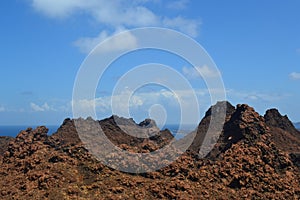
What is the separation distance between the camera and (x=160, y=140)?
3841 centimetres

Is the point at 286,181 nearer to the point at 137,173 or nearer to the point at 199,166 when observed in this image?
the point at 199,166

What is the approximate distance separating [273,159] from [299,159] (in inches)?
163

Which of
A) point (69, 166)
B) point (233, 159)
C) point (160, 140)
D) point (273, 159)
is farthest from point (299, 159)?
point (69, 166)

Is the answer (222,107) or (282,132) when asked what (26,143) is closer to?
(222,107)

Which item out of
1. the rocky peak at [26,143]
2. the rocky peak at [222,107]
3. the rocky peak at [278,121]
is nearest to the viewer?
the rocky peak at [26,143]

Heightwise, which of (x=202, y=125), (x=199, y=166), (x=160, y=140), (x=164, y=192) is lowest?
(x=164, y=192)

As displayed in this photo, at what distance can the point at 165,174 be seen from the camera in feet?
99.0

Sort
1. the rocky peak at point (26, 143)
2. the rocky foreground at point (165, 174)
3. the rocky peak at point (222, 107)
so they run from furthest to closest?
the rocky peak at point (222, 107) < the rocky peak at point (26, 143) < the rocky foreground at point (165, 174)

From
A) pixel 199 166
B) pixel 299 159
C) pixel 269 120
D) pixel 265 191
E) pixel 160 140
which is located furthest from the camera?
pixel 269 120

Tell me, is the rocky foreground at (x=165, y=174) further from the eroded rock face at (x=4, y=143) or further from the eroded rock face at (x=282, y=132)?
the eroded rock face at (x=282, y=132)

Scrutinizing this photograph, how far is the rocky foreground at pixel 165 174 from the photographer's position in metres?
27.2

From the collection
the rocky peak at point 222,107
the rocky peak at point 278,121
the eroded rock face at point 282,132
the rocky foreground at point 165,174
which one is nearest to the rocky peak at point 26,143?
the rocky foreground at point 165,174

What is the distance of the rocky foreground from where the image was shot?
27.2 m

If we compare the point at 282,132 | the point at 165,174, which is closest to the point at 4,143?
the point at 165,174
